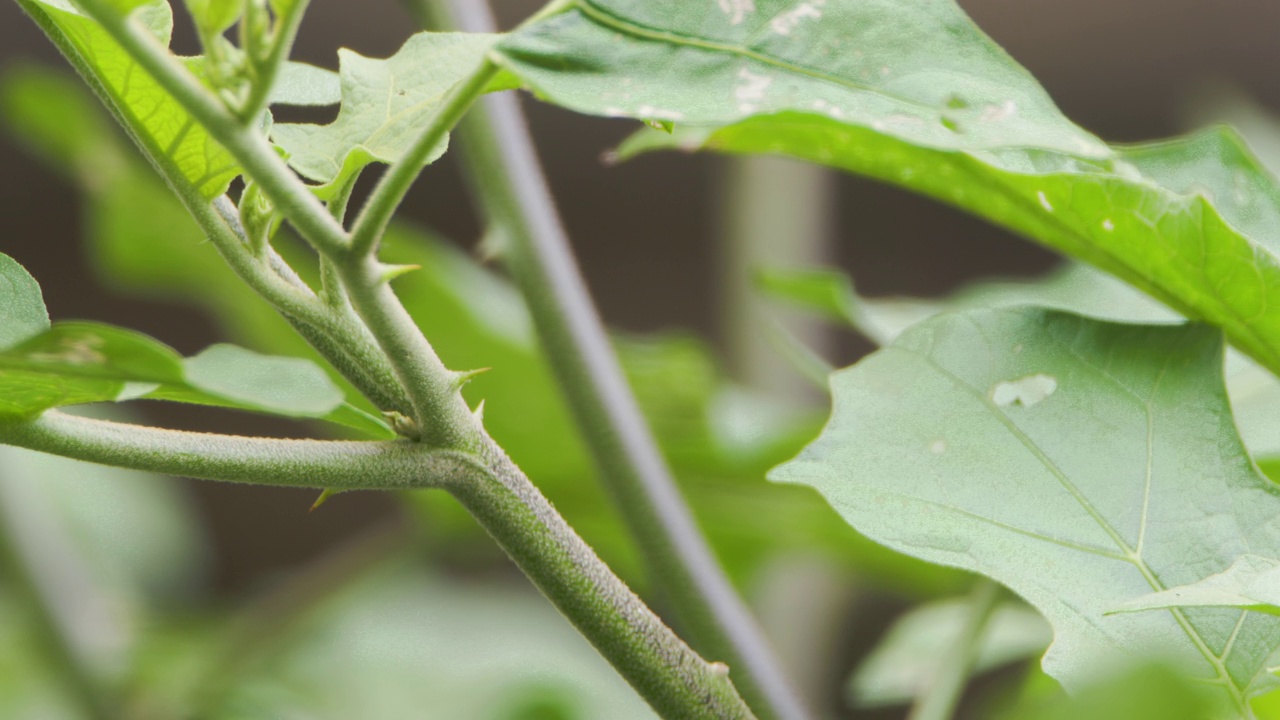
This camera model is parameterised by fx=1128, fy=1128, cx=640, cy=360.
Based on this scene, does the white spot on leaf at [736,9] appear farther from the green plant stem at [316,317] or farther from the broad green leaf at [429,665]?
the broad green leaf at [429,665]

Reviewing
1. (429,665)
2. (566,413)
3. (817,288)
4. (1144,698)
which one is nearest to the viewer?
(1144,698)

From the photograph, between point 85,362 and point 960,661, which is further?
point 960,661

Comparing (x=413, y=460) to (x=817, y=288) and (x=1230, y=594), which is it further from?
(x=817, y=288)

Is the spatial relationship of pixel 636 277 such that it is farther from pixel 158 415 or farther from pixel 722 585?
pixel 722 585

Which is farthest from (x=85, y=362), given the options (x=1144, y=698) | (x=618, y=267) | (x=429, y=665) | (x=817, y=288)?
(x=618, y=267)

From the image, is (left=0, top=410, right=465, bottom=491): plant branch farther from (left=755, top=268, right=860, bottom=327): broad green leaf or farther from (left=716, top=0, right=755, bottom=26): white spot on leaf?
(left=755, top=268, right=860, bottom=327): broad green leaf

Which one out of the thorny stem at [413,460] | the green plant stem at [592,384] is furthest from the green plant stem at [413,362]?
the green plant stem at [592,384]

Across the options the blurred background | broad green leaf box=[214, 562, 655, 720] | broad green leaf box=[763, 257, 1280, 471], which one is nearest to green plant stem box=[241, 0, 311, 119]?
broad green leaf box=[763, 257, 1280, 471]

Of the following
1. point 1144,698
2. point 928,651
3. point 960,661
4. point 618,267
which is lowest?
point 618,267
